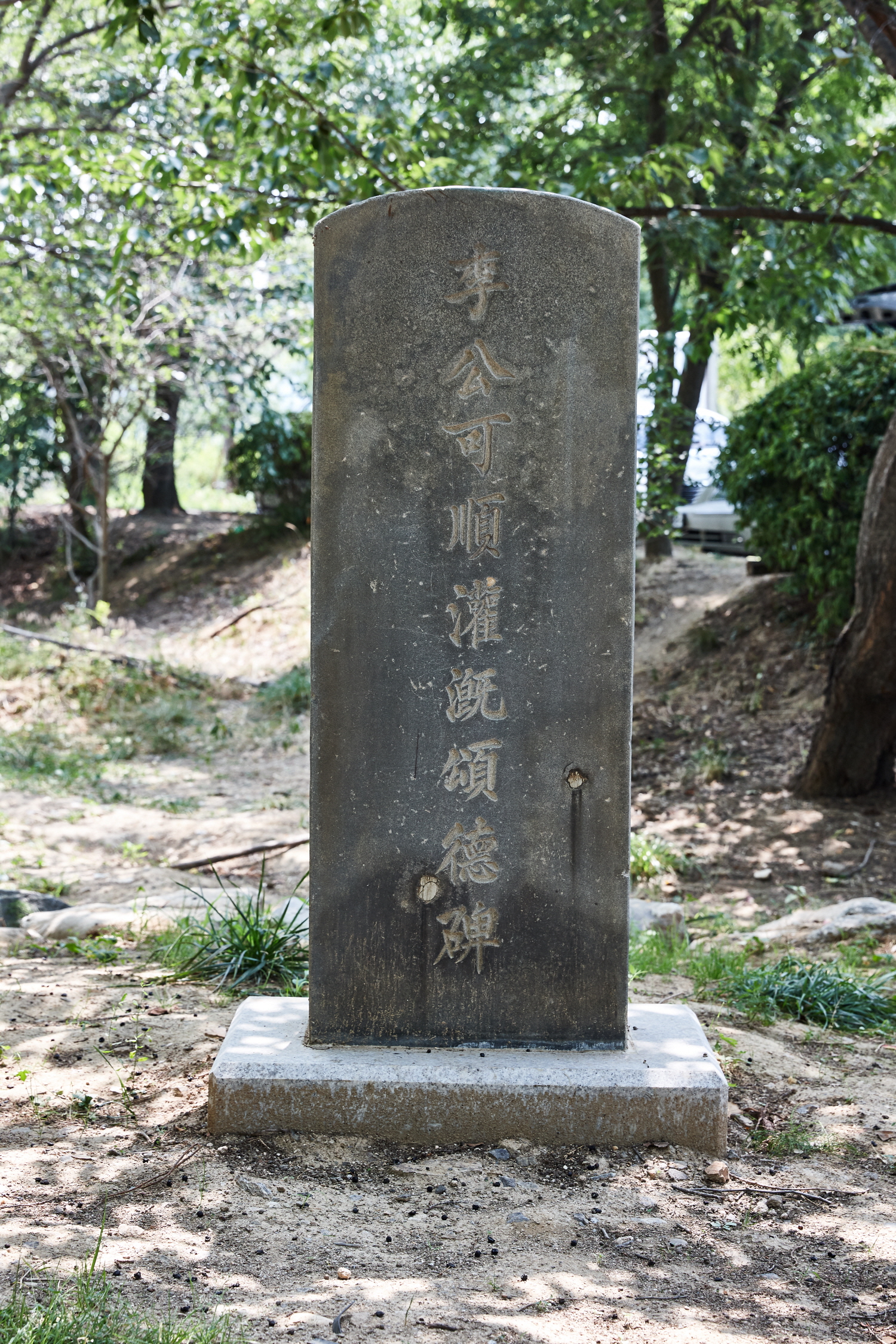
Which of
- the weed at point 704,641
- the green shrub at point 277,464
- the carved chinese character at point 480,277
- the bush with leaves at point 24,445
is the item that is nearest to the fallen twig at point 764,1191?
the carved chinese character at point 480,277

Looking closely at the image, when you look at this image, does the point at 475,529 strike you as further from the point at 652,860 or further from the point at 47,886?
the point at 652,860

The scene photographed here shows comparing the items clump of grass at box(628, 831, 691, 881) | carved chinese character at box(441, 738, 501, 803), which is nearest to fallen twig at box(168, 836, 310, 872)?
clump of grass at box(628, 831, 691, 881)

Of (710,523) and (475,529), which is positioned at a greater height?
(710,523)

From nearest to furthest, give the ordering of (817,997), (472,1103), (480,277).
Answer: (472,1103) < (480,277) < (817,997)

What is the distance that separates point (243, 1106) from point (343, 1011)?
0.38 meters

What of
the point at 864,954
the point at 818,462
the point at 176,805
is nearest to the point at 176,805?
the point at 176,805

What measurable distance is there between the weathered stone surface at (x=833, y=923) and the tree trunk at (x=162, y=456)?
1090 centimetres

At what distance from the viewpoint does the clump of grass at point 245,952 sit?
4.26m

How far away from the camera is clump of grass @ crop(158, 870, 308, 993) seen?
4262mm

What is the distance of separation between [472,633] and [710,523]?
1114 cm

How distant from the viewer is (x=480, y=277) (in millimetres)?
3170

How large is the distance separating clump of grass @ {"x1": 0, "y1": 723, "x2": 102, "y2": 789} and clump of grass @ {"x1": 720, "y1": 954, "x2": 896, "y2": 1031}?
542 cm

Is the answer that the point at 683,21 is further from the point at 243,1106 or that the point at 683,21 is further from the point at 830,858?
the point at 243,1106

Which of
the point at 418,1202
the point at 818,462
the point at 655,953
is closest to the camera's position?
the point at 418,1202
